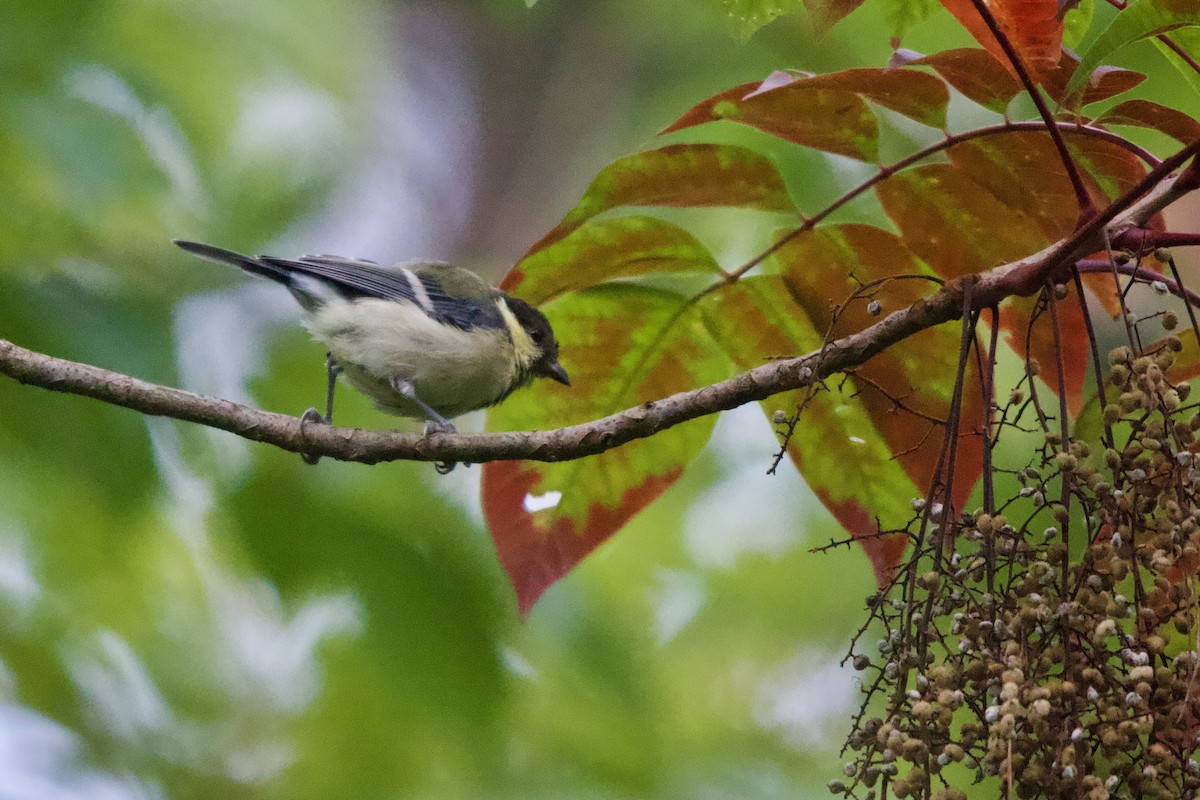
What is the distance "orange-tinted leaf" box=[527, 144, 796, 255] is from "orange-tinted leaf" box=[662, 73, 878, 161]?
94 mm

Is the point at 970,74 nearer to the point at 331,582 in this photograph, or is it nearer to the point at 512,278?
the point at 512,278

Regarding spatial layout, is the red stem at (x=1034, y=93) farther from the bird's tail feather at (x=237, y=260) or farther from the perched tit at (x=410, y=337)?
the bird's tail feather at (x=237, y=260)

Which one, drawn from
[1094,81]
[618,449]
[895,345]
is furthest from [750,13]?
[618,449]

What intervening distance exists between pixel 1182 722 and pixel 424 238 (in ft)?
12.3

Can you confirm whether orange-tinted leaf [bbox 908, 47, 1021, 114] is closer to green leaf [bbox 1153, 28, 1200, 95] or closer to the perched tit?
green leaf [bbox 1153, 28, 1200, 95]

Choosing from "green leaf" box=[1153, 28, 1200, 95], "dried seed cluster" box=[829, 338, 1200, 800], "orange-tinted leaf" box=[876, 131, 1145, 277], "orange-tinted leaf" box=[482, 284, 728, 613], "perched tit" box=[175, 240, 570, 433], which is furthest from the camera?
"perched tit" box=[175, 240, 570, 433]

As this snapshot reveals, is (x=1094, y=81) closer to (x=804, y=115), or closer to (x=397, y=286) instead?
(x=804, y=115)

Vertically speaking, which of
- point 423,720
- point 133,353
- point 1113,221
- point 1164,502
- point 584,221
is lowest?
point 1164,502

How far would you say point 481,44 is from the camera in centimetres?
496

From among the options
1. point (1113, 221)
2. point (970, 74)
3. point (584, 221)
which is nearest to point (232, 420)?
point (584, 221)

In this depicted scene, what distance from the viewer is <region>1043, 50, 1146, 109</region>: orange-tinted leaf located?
169cm

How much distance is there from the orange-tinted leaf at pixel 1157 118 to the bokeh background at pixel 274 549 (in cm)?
108

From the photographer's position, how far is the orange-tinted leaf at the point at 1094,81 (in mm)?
1694

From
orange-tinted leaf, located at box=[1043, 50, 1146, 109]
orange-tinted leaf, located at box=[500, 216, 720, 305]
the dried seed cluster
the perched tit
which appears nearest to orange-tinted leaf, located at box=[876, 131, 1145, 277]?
orange-tinted leaf, located at box=[1043, 50, 1146, 109]
